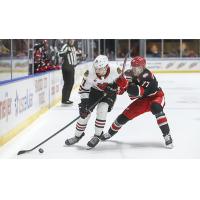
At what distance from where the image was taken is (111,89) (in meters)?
3.10

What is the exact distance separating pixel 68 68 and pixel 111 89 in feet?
4.56

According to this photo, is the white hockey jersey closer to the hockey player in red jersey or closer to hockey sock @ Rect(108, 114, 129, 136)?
the hockey player in red jersey

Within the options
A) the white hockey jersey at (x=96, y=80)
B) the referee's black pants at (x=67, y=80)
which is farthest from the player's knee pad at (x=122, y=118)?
the referee's black pants at (x=67, y=80)

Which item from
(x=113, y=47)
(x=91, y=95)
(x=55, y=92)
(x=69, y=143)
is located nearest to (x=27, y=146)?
(x=69, y=143)

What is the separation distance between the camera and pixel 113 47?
328 centimetres

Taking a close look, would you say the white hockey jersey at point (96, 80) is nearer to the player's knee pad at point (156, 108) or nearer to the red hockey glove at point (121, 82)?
Answer: the red hockey glove at point (121, 82)

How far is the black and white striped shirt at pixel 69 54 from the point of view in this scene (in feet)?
13.1

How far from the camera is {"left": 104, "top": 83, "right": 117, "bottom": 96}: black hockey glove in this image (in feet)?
10.1

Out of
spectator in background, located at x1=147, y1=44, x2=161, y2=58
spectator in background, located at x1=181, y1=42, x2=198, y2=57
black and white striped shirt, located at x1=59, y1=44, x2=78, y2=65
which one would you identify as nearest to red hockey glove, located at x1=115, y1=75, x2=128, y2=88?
spectator in background, located at x1=147, y1=44, x2=161, y2=58

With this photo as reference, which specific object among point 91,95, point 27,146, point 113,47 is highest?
point 113,47

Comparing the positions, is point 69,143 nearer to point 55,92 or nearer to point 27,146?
point 27,146

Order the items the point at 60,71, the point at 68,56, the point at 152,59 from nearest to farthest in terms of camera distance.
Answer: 1. the point at 152,59
2. the point at 68,56
3. the point at 60,71

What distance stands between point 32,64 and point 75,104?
0.89 m

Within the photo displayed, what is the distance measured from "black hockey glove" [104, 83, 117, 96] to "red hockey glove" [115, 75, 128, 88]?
4 cm
